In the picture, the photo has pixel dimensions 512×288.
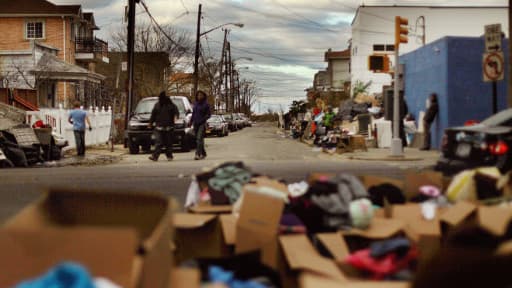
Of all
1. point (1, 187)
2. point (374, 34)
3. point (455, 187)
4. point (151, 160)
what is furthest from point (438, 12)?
point (455, 187)

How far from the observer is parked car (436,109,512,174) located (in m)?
10.1

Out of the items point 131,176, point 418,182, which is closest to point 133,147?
point 131,176

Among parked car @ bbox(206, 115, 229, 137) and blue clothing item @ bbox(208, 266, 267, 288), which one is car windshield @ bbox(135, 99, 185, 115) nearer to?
parked car @ bbox(206, 115, 229, 137)

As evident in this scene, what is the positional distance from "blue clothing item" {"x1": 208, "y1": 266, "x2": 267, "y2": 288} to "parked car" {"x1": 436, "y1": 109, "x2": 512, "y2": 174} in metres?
6.16

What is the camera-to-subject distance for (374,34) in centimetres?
7669

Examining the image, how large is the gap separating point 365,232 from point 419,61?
24053mm

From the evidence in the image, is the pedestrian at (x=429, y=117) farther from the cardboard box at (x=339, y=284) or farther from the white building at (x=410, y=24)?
the white building at (x=410, y=24)

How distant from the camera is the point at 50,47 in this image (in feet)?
159

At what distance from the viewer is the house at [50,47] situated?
42719 millimetres

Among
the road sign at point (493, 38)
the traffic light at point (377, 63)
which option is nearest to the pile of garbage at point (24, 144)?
the traffic light at point (377, 63)

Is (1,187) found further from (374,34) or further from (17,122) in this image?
(374,34)

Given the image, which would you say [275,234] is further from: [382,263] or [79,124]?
[79,124]

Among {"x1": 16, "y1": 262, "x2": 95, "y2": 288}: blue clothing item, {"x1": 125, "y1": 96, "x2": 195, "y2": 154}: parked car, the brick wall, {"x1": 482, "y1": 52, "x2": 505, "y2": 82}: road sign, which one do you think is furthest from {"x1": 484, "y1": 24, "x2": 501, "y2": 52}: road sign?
the brick wall

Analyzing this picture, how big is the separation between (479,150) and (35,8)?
5017 centimetres
